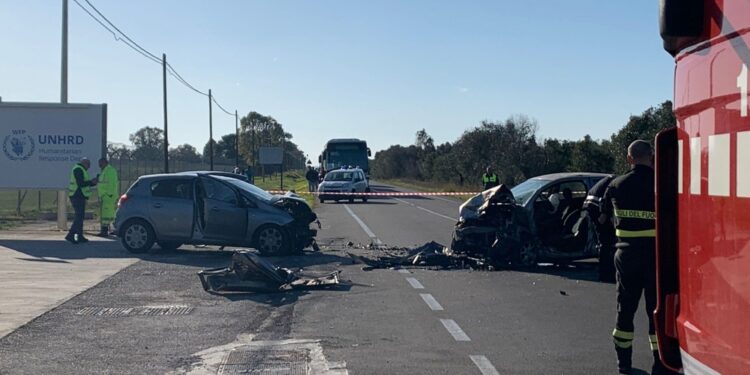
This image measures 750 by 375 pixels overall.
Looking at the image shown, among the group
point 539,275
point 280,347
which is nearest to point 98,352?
point 280,347

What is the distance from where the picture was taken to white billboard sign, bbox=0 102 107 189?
79.5ft

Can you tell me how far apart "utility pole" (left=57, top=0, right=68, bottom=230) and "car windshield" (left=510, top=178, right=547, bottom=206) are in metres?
13.2

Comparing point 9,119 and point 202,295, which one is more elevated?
point 9,119

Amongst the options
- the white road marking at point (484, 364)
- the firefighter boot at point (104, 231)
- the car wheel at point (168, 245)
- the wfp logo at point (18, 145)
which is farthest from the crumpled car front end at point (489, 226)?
the wfp logo at point (18, 145)

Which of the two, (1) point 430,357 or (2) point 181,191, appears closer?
(1) point 430,357

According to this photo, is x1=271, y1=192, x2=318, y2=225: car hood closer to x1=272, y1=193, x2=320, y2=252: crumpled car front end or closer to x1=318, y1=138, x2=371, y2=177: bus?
x1=272, y1=193, x2=320, y2=252: crumpled car front end

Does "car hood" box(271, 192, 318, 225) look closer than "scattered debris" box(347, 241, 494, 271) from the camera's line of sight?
No

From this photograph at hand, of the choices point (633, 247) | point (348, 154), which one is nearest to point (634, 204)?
point (633, 247)

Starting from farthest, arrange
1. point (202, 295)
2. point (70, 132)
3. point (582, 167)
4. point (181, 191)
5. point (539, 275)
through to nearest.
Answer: point (582, 167) → point (70, 132) → point (181, 191) → point (539, 275) → point (202, 295)

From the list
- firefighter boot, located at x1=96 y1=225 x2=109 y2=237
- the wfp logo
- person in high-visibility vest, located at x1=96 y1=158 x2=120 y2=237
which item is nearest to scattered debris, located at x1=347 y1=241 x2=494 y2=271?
person in high-visibility vest, located at x1=96 y1=158 x2=120 y2=237

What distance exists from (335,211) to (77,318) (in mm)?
24350

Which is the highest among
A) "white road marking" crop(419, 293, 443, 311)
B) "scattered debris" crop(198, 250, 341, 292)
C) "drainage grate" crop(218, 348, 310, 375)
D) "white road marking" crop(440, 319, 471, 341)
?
"scattered debris" crop(198, 250, 341, 292)

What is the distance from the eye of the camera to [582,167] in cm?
4422

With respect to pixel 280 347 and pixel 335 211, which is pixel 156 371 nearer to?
pixel 280 347
